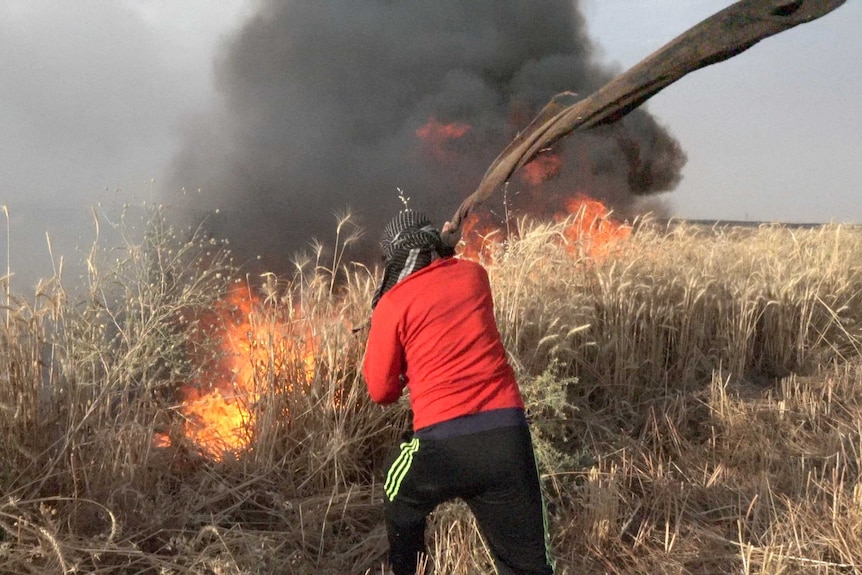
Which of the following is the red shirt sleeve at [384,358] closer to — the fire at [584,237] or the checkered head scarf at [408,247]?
the checkered head scarf at [408,247]

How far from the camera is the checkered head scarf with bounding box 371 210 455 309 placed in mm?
2180

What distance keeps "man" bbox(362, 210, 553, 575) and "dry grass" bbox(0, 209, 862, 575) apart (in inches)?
14.3

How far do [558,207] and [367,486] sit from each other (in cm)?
956

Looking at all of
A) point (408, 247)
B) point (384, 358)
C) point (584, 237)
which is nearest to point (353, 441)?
point (384, 358)

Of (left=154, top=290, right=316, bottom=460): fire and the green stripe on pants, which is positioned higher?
(left=154, top=290, right=316, bottom=460): fire

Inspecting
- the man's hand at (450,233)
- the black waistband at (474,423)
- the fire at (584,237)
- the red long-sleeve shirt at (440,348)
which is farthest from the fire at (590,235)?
the black waistband at (474,423)

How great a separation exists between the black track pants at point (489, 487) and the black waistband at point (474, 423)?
0.02 m

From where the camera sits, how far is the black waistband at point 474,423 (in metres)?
2.00

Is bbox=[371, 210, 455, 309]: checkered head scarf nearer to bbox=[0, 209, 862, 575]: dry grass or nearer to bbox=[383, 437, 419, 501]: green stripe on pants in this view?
bbox=[383, 437, 419, 501]: green stripe on pants

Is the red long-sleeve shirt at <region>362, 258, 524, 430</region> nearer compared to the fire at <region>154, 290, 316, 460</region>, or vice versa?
the red long-sleeve shirt at <region>362, 258, 524, 430</region>

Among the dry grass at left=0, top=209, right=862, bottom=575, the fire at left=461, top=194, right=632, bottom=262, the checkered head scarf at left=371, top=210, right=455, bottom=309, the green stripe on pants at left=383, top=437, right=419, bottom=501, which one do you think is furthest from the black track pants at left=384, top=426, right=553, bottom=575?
the fire at left=461, top=194, right=632, bottom=262

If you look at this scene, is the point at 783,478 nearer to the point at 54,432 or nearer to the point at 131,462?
the point at 131,462

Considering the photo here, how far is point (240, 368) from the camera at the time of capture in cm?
297

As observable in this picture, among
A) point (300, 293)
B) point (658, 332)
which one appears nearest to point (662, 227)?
point (658, 332)
